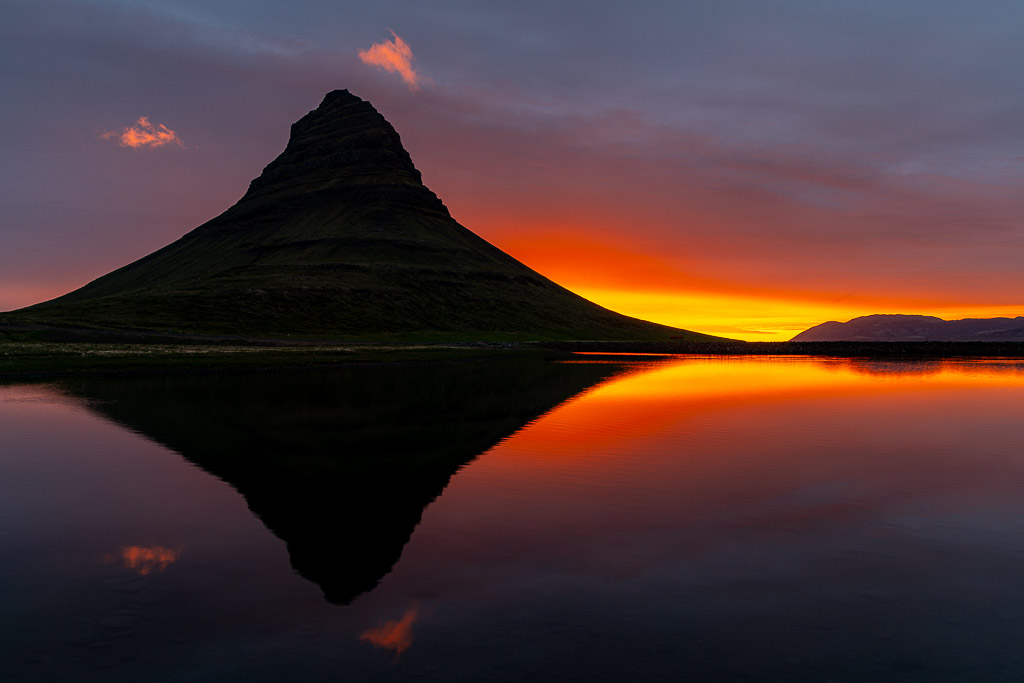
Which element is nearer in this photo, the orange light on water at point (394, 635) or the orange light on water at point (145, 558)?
the orange light on water at point (394, 635)

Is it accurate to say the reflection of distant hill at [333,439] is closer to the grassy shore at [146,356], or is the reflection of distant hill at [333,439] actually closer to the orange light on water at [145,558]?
the orange light on water at [145,558]

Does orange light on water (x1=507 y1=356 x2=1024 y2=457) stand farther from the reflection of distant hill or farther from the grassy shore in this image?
the grassy shore

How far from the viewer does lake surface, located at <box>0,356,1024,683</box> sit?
340 inches

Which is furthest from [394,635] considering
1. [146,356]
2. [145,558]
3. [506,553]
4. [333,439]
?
[146,356]

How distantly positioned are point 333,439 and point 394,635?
Result: 57.1 feet

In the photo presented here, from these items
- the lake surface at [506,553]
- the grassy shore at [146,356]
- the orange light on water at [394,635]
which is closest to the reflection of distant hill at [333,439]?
the lake surface at [506,553]

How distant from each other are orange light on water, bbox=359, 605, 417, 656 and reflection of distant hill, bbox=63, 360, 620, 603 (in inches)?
56.6

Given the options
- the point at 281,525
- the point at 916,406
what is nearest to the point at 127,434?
the point at 281,525

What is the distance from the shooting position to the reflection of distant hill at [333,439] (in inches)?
540

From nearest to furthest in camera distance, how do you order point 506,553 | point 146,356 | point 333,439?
point 506,553
point 333,439
point 146,356

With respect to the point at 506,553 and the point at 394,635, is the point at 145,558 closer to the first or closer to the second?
the point at 394,635

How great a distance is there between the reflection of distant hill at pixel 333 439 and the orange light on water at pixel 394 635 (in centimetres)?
144

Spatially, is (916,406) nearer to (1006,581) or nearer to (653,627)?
(1006,581)

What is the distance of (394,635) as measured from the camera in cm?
923
